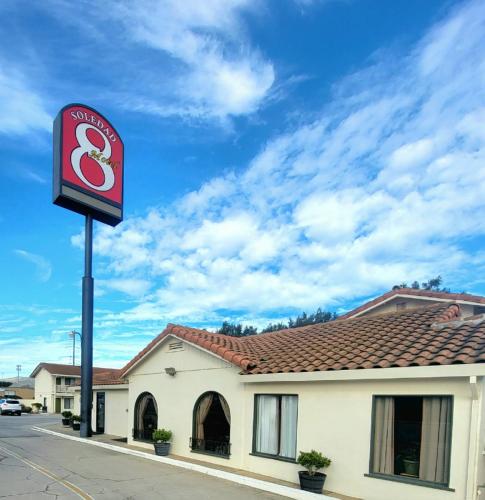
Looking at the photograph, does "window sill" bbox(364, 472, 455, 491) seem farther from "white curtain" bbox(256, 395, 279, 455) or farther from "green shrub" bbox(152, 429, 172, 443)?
"green shrub" bbox(152, 429, 172, 443)

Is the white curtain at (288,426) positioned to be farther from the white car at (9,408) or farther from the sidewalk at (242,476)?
the white car at (9,408)

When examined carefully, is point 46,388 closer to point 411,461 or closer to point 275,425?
point 275,425

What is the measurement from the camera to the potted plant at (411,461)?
754 centimetres

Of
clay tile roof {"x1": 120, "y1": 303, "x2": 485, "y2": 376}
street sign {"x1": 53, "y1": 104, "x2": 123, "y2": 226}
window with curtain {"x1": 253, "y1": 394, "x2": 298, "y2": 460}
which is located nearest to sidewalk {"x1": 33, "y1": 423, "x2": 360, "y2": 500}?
window with curtain {"x1": 253, "y1": 394, "x2": 298, "y2": 460}

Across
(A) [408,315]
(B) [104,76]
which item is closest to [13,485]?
(A) [408,315]

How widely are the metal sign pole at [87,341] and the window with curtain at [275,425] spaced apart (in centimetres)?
1041

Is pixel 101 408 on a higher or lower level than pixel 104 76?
lower

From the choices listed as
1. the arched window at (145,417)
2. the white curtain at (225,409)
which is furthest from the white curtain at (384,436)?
the arched window at (145,417)

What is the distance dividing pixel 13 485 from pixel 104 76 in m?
11.9

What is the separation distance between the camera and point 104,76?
14.1 meters

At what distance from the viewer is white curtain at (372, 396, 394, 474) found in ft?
26.1

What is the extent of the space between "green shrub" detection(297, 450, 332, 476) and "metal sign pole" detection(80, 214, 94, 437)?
12.3 meters

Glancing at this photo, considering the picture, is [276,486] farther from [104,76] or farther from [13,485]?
[104,76]

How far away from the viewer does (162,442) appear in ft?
42.9
